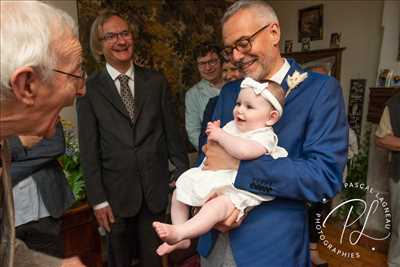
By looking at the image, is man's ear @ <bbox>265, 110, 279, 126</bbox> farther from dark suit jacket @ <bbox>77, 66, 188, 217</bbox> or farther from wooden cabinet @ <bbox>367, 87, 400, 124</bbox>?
wooden cabinet @ <bbox>367, 87, 400, 124</bbox>

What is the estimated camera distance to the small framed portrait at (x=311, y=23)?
3.92 meters

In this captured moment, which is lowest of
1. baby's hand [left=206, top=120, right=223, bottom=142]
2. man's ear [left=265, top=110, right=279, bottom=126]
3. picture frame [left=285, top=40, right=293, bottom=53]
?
baby's hand [left=206, top=120, right=223, bottom=142]

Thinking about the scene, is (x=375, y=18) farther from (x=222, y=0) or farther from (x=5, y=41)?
(x=5, y=41)

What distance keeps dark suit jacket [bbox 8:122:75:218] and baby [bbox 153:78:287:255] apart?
86 centimetres

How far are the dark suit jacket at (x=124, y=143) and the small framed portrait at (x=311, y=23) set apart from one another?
2734mm

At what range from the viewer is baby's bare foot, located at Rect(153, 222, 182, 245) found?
1016 mm

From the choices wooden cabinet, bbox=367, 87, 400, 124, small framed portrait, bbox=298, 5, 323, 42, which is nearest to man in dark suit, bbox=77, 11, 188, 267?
wooden cabinet, bbox=367, 87, 400, 124

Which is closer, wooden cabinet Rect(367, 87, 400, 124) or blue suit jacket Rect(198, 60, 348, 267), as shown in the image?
blue suit jacket Rect(198, 60, 348, 267)

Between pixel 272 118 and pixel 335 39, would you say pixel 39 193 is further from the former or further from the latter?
pixel 335 39

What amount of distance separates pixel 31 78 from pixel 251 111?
705mm

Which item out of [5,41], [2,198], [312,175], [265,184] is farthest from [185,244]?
[5,41]

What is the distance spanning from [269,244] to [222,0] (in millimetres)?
3500
